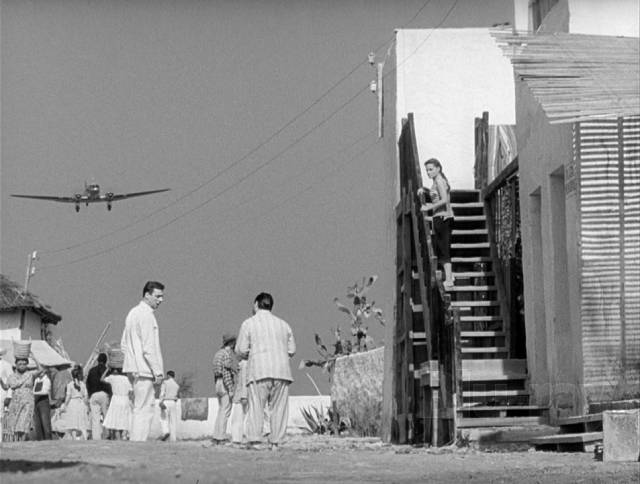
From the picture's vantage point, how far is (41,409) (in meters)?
19.7

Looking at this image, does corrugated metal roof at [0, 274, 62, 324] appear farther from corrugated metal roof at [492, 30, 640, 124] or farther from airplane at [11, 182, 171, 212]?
corrugated metal roof at [492, 30, 640, 124]

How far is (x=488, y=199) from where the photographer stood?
2138 cm

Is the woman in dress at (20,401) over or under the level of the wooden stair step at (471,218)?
under

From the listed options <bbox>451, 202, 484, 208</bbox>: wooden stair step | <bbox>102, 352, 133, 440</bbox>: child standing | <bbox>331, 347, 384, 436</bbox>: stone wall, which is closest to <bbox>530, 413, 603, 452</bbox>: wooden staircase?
<bbox>102, 352, 133, 440</bbox>: child standing

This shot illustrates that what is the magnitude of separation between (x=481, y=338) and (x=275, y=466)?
8.12 meters

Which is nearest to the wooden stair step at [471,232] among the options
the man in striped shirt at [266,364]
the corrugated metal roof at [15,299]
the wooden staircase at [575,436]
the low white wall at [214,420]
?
the wooden staircase at [575,436]

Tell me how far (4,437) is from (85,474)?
955cm

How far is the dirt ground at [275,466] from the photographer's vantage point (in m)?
10.3

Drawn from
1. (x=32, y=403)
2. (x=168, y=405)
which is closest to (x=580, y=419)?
(x=32, y=403)

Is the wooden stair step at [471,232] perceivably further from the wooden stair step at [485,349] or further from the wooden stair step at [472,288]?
the wooden stair step at [485,349]

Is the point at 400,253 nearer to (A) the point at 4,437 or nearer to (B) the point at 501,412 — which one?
(B) the point at 501,412

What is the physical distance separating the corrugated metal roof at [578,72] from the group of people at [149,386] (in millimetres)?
3790

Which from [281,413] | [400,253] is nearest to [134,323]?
[281,413]

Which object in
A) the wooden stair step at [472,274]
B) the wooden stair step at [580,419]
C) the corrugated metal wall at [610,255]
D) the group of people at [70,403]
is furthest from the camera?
the wooden stair step at [472,274]
